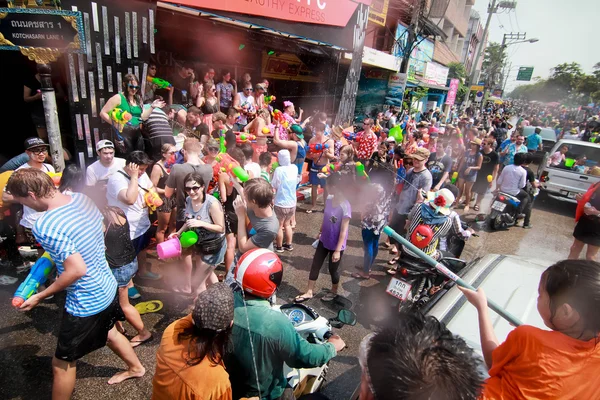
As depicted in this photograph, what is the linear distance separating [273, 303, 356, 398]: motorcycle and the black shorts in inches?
50.7

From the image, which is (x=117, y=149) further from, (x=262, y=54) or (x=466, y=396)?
(x=262, y=54)

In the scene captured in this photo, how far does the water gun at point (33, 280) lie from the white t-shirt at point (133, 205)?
3.98ft

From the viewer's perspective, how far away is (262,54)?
12.9 meters

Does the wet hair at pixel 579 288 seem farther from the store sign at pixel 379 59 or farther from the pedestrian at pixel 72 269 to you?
the store sign at pixel 379 59

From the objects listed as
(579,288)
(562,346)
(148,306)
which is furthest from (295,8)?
(562,346)

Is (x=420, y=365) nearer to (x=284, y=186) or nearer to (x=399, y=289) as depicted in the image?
(x=399, y=289)

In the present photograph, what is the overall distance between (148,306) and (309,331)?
2.41 meters

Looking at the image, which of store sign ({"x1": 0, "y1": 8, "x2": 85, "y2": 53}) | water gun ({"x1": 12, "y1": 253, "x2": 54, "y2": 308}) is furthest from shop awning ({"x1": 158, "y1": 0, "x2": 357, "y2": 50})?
water gun ({"x1": 12, "y1": 253, "x2": 54, "y2": 308})

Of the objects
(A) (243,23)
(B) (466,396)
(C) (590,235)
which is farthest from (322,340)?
(A) (243,23)

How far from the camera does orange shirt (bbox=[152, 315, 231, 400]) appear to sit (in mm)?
1528

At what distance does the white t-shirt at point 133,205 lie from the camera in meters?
3.61

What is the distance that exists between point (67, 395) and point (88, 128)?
4.56 m

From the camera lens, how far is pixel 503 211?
7.49 m

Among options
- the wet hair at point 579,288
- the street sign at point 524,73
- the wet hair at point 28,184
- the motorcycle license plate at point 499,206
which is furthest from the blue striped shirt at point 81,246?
the street sign at point 524,73
